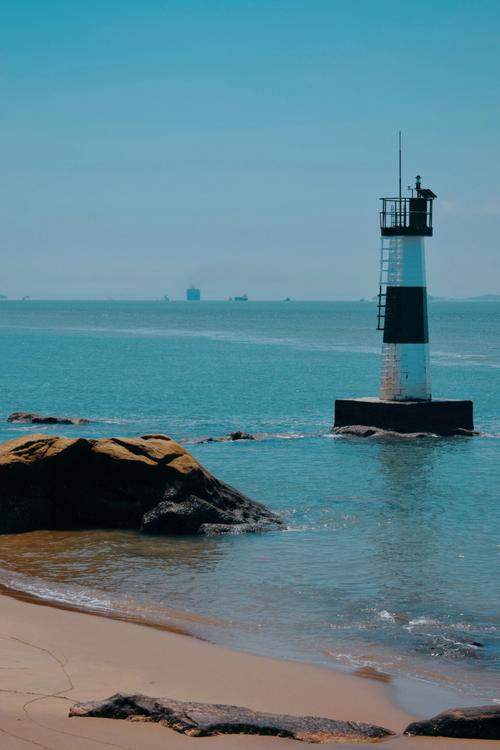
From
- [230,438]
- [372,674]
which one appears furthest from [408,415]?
[372,674]

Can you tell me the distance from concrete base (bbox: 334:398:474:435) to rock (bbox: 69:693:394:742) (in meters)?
28.6

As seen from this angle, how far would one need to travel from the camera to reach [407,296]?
39312mm

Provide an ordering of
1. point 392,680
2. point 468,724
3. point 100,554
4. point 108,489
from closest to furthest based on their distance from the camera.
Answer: point 468,724 → point 392,680 → point 100,554 → point 108,489

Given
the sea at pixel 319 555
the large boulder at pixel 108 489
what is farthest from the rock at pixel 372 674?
the large boulder at pixel 108 489

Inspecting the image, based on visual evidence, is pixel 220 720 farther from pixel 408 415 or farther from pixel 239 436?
pixel 408 415

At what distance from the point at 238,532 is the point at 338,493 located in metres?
6.17

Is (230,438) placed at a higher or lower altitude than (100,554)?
higher

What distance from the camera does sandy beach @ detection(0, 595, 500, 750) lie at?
1092cm

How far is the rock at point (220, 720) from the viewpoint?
36.7 feet

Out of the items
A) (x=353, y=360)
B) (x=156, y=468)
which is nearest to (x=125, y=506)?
(x=156, y=468)

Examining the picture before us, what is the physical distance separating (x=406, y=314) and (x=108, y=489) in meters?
18.3

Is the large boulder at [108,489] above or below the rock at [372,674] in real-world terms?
above

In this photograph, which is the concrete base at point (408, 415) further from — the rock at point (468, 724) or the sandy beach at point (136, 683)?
the rock at point (468, 724)

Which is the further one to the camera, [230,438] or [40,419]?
[40,419]
